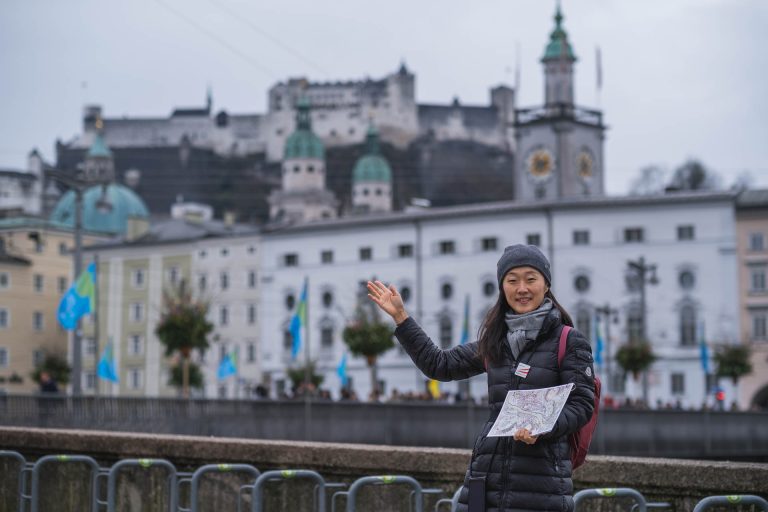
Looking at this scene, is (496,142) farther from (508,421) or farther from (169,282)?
(508,421)

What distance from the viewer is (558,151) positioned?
91375 millimetres

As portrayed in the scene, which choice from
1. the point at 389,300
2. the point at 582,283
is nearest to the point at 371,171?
the point at 582,283

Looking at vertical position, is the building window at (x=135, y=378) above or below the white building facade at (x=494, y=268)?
below

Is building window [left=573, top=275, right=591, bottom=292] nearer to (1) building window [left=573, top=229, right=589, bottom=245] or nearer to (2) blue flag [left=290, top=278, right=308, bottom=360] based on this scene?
(1) building window [left=573, top=229, right=589, bottom=245]

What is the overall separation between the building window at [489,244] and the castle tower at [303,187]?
157 ft

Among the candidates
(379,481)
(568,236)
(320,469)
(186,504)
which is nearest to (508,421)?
(379,481)

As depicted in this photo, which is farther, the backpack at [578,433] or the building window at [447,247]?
the building window at [447,247]

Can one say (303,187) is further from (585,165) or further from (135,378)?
(585,165)

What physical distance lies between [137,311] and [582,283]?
3292 cm

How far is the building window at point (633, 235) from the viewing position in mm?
76250

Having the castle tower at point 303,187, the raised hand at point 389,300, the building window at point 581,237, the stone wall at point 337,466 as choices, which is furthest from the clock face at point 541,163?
the raised hand at point 389,300

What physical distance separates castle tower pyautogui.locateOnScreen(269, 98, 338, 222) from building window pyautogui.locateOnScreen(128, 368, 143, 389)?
120 ft

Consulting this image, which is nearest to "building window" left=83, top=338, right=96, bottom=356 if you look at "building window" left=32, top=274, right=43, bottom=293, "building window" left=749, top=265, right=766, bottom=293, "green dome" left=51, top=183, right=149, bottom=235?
"building window" left=32, top=274, right=43, bottom=293

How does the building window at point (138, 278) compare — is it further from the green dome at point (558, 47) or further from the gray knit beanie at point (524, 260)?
the gray knit beanie at point (524, 260)
